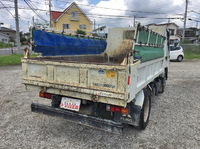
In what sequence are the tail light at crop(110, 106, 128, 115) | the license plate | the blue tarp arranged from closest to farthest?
the tail light at crop(110, 106, 128, 115) → the license plate → the blue tarp

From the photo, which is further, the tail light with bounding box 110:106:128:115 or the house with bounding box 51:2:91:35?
the house with bounding box 51:2:91:35

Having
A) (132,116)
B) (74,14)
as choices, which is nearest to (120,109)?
(132,116)

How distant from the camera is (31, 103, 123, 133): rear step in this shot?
270cm

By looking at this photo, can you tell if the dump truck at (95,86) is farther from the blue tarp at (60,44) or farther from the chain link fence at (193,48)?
the chain link fence at (193,48)

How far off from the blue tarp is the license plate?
1504 mm

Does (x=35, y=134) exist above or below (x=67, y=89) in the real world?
below

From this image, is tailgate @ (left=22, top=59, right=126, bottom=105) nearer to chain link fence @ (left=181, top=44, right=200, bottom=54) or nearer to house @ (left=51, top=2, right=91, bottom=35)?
chain link fence @ (left=181, top=44, right=200, bottom=54)

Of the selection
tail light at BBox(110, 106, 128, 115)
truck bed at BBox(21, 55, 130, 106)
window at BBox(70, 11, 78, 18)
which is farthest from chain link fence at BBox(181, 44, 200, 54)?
truck bed at BBox(21, 55, 130, 106)

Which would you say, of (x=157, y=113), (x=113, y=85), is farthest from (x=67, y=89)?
(x=157, y=113)

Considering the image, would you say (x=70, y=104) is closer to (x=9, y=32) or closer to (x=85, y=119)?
(x=85, y=119)

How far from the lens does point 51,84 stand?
124 inches

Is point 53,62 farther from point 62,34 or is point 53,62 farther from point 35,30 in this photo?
point 62,34

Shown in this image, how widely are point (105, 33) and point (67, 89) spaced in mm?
3606

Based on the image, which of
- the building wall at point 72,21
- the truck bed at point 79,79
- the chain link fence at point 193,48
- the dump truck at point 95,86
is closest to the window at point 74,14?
the building wall at point 72,21
